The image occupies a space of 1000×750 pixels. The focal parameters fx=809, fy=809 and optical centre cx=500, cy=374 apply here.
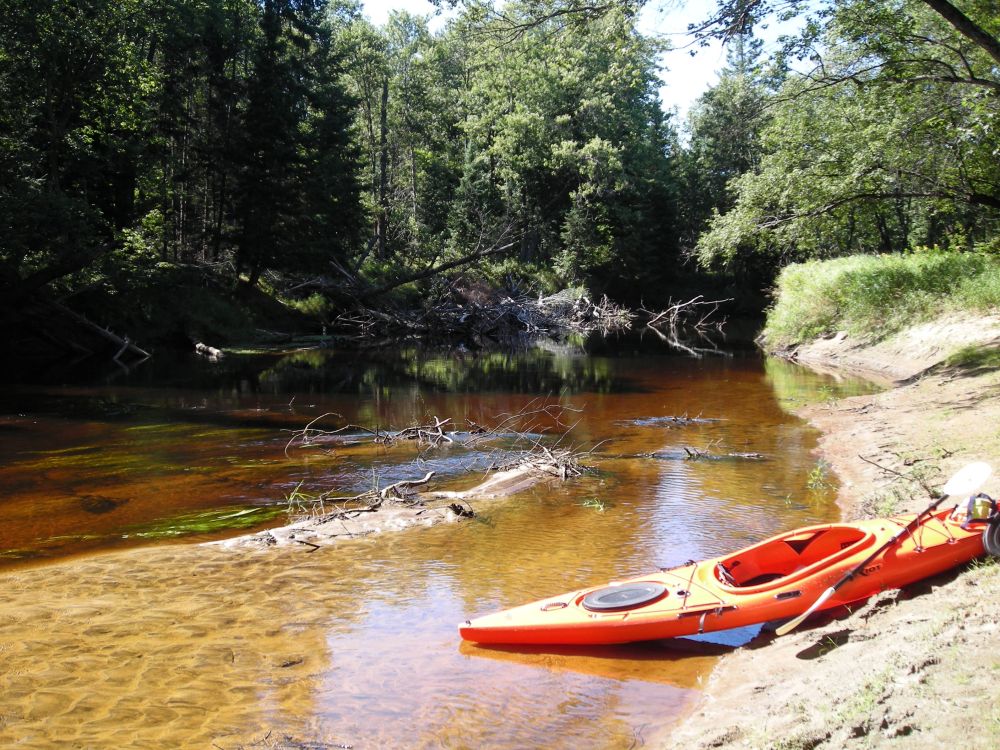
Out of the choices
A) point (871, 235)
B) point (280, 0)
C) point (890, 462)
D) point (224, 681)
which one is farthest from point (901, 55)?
point (871, 235)

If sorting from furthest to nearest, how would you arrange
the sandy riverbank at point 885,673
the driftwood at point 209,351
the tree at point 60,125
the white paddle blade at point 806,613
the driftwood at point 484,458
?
the driftwood at point 209,351
the tree at point 60,125
the driftwood at point 484,458
the white paddle blade at point 806,613
the sandy riverbank at point 885,673

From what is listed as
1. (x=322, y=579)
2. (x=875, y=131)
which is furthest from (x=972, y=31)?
(x=322, y=579)

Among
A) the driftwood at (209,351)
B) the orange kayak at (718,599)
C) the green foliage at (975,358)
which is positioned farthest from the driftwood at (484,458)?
the driftwood at (209,351)

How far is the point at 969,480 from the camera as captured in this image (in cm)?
552

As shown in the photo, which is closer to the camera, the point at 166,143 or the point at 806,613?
the point at 806,613

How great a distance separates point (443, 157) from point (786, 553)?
41356 mm

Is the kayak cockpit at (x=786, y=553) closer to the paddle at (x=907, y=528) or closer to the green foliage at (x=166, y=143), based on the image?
the paddle at (x=907, y=528)

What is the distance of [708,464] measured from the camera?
10.8m

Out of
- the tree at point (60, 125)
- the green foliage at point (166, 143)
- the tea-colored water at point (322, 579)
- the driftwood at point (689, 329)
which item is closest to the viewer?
the tea-colored water at point (322, 579)

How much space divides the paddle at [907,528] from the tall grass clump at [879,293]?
44.9 feet

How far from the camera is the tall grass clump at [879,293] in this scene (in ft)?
60.4

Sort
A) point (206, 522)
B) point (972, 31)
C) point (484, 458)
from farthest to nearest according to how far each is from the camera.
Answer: point (484, 458) < point (972, 31) < point (206, 522)

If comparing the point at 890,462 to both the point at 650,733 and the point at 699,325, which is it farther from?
the point at 699,325

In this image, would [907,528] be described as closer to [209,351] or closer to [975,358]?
[975,358]
